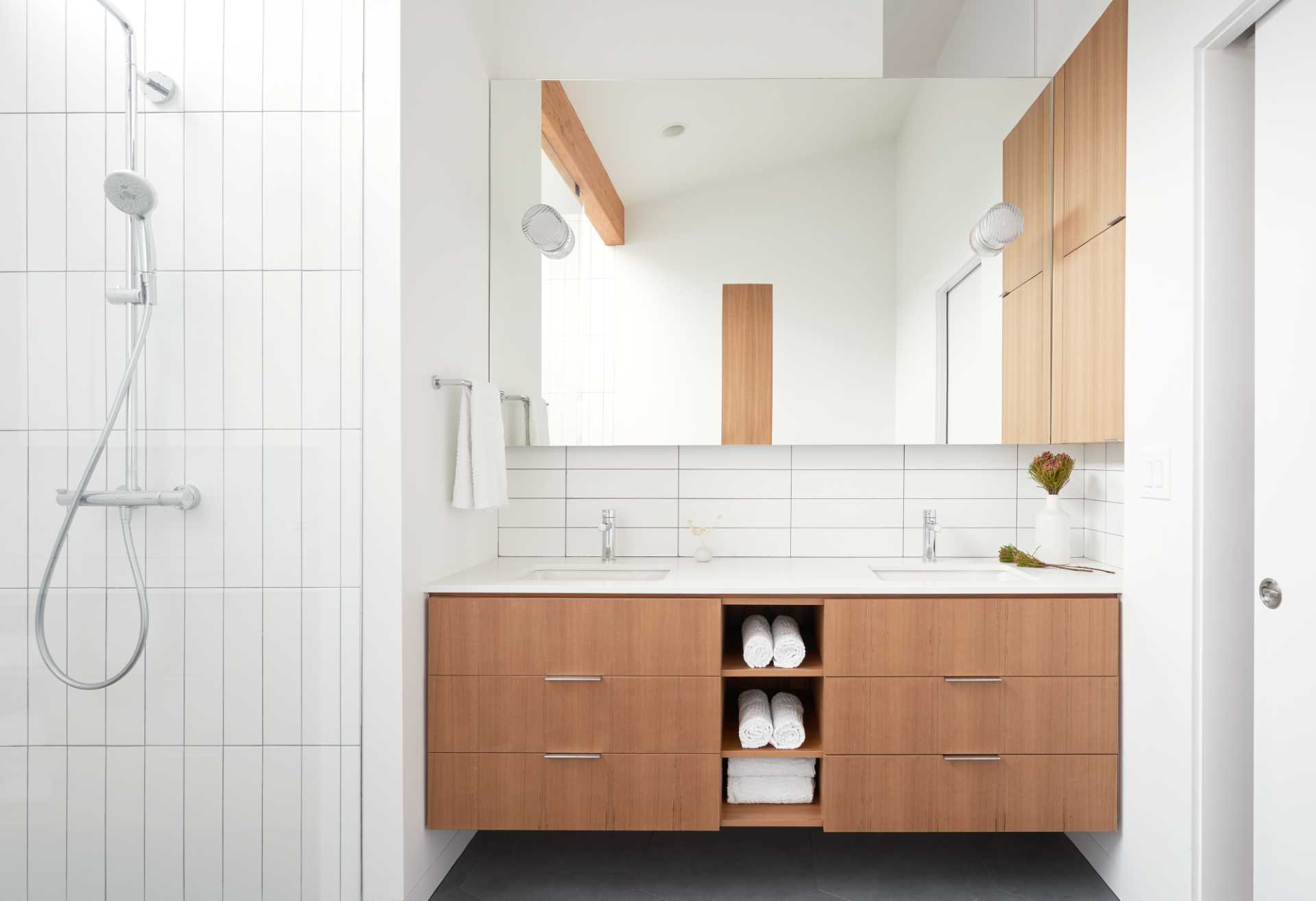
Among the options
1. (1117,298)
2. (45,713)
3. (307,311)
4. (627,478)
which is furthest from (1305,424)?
(45,713)

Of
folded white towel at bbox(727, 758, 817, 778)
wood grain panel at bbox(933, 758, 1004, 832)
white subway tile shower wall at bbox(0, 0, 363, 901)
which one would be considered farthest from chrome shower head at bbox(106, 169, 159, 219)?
wood grain panel at bbox(933, 758, 1004, 832)

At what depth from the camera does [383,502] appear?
1.53m

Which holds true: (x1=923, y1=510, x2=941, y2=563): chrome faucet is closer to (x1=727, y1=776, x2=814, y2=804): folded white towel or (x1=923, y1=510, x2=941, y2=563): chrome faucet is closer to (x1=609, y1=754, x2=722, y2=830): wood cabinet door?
(x1=727, y1=776, x2=814, y2=804): folded white towel

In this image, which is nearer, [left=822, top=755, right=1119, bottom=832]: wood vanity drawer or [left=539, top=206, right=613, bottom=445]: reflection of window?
[left=822, top=755, right=1119, bottom=832]: wood vanity drawer

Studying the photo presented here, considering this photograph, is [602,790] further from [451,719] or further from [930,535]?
[930,535]

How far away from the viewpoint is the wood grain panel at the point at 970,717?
1652mm

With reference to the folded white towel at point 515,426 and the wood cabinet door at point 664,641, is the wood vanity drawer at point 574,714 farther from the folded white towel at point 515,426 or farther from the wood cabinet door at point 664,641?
the folded white towel at point 515,426

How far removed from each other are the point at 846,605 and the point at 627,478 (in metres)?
0.86

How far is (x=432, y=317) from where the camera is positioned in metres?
1.72

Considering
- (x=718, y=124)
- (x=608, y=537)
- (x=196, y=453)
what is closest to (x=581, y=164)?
(x=718, y=124)

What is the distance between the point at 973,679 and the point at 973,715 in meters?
0.09

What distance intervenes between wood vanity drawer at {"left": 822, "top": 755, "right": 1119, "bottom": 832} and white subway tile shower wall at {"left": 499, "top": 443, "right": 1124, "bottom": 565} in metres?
0.71

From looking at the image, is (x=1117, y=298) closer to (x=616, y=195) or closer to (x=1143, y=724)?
(x=1143, y=724)

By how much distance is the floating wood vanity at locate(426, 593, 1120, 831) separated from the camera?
5.43 feet
